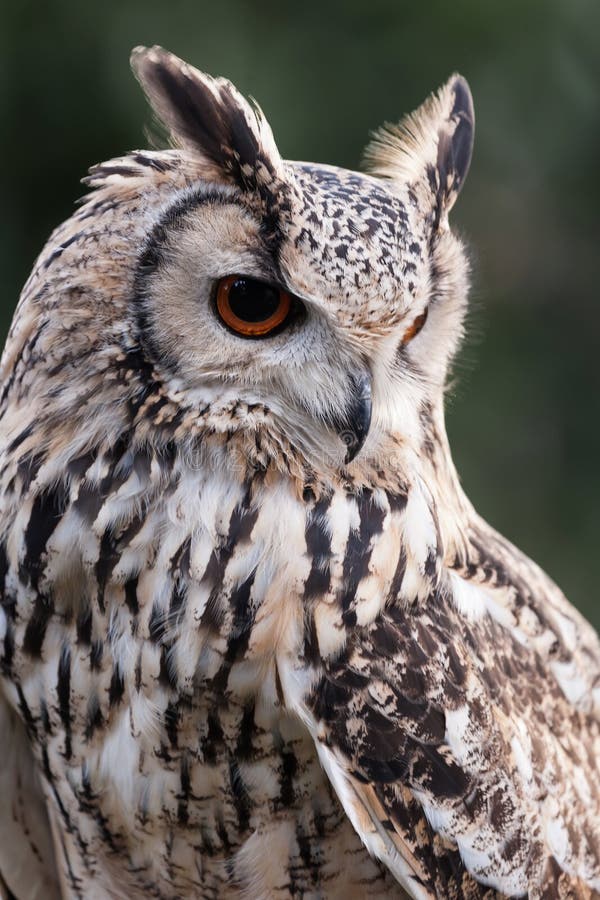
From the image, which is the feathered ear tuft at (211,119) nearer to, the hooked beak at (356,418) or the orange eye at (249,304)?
the orange eye at (249,304)

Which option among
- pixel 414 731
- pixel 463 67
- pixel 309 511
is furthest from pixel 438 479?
pixel 463 67

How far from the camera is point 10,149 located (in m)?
2.87

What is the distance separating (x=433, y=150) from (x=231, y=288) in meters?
0.37

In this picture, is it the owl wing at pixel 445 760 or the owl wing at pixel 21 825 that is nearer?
the owl wing at pixel 445 760

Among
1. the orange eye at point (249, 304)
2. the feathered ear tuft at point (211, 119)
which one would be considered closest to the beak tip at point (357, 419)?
the orange eye at point (249, 304)

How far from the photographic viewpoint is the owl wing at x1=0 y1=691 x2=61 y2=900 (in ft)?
4.79

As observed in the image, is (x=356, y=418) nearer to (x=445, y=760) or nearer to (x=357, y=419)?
(x=357, y=419)

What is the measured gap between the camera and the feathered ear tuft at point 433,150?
1.36m

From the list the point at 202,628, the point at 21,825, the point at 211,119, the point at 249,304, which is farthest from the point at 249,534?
the point at 21,825

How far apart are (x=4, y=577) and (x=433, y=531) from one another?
49cm

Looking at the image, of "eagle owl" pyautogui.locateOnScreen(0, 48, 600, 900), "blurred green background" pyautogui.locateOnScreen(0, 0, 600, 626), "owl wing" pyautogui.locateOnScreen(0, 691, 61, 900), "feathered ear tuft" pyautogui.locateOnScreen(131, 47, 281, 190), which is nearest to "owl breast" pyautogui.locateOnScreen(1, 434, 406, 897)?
"eagle owl" pyautogui.locateOnScreen(0, 48, 600, 900)

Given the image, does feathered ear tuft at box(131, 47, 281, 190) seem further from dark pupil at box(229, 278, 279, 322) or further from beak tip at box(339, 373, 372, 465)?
beak tip at box(339, 373, 372, 465)

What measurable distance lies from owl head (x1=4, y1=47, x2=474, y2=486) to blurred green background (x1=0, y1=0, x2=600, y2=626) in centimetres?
110

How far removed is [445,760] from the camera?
1317mm
